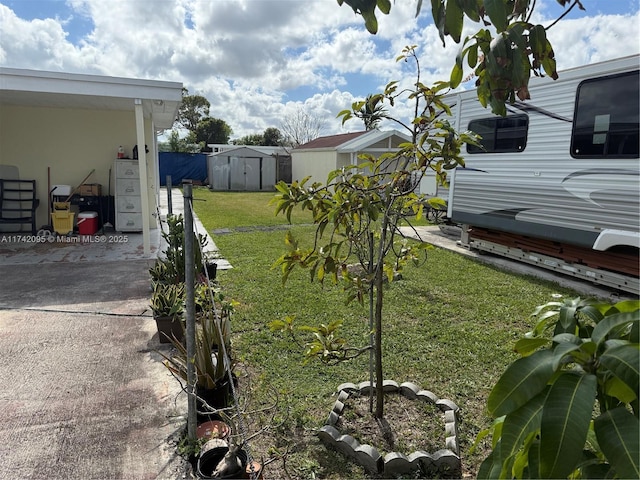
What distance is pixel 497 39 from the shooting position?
1004mm

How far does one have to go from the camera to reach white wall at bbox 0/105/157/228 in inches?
312

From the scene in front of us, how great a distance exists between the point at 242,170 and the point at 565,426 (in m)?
22.0

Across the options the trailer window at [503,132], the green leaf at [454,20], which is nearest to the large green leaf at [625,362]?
the green leaf at [454,20]

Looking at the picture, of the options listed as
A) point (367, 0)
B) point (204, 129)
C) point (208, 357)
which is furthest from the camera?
point (204, 129)

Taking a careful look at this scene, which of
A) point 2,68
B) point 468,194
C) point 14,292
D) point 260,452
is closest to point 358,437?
point 260,452

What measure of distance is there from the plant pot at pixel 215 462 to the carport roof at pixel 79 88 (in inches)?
226

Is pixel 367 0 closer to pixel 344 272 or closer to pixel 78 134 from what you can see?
pixel 344 272

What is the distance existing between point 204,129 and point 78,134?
3026 cm

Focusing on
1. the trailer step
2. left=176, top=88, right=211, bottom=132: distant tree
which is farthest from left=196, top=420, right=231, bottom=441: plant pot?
left=176, top=88, right=211, bottom=132: distant tree

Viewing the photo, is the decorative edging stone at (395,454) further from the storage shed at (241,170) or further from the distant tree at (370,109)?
the storage shed at (241,170)

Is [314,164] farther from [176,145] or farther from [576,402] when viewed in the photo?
[576,402]

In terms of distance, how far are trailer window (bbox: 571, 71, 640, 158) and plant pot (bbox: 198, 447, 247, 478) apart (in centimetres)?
546

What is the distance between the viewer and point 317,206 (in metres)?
2.01

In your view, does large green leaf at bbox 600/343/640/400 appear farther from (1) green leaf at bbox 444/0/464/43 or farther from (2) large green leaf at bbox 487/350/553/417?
(1) green leaf at bbox 444/0/464/43
